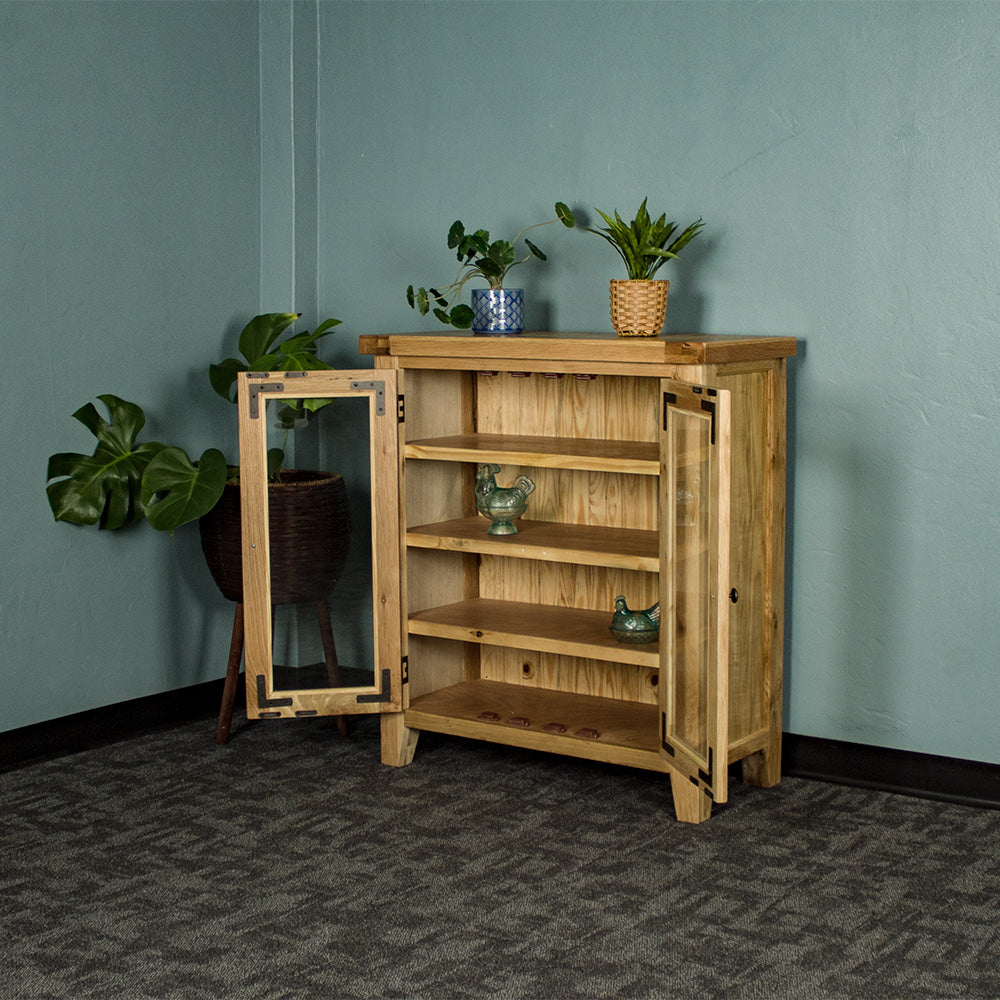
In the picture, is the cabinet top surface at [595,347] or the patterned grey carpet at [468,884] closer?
the patterned grey carpet at [468,884]

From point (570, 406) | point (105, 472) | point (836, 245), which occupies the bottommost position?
point (105, 472)

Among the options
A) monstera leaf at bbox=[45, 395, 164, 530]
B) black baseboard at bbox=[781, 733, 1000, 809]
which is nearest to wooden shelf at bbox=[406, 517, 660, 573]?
black baseboard at bbox=[781, 733, 1000, 809]

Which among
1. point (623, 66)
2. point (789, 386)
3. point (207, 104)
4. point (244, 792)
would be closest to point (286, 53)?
point (207, 104)

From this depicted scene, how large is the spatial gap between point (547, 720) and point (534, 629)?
274mm

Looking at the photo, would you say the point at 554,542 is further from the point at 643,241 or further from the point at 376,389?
the point at 643,241

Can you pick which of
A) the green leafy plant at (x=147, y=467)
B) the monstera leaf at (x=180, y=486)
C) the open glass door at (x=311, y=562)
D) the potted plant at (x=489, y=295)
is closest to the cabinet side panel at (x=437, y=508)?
the open glass door at (x=311, y=562)

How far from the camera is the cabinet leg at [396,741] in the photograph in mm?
3842

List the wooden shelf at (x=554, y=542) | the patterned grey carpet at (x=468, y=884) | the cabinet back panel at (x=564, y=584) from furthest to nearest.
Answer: the cabinet back panel at (x=564, y=584) < the wooden shelf at (x=554, y=542) < the patterned grey carpet at (x=468, y=884)

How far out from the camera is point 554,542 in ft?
12.2

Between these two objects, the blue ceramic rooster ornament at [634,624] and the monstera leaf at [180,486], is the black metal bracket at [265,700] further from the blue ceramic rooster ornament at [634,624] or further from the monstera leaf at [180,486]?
the blue ceramic rooster ornament at [634,624]

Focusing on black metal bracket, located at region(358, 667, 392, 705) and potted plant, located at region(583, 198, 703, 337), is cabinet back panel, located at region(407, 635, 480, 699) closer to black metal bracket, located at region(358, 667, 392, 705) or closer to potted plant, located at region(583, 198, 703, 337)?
black metal bracket, located at region(358, 667, 392, 705)

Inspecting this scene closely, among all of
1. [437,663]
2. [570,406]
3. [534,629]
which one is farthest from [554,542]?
[437,663]

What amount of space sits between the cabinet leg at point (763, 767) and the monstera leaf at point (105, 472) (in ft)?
6.59

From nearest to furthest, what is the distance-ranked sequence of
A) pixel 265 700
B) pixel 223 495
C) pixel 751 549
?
pixel 751 549 < pixel 265 700 < pixel 223 495
